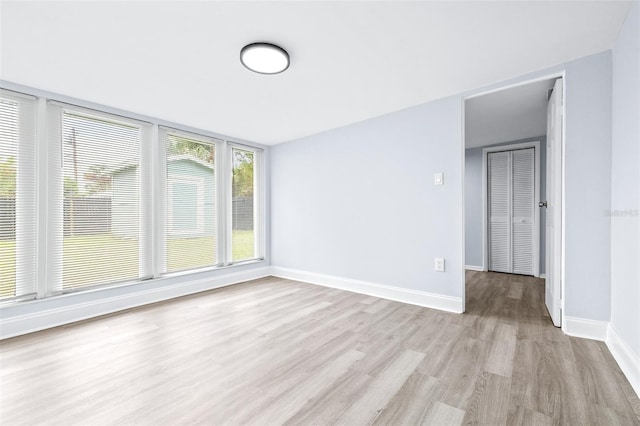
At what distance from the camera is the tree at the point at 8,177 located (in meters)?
2.46

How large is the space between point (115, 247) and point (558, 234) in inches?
177

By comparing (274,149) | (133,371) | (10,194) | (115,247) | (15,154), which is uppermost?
(274,149)

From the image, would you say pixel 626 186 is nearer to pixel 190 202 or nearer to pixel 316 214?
pixel 316 214

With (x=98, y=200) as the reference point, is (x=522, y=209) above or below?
below

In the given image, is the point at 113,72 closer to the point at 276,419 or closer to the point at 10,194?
the point at 10,194

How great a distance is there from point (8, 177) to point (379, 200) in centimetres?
372

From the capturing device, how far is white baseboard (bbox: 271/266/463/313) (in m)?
2.92

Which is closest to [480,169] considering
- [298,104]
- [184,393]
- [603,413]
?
[298,104]

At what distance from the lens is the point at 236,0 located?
1617mm

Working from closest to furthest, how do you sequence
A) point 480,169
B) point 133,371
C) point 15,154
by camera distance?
point 133,371, point 15,154, point 480,169

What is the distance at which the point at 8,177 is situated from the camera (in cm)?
249

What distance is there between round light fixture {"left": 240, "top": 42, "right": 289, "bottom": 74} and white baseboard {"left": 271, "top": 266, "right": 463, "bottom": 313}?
2.66 metres

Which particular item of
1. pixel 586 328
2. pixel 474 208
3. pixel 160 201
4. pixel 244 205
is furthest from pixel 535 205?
pixel 160 201

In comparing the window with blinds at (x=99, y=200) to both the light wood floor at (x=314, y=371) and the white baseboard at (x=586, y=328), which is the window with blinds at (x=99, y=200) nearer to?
the light wood floor at (x=314, y=371)
